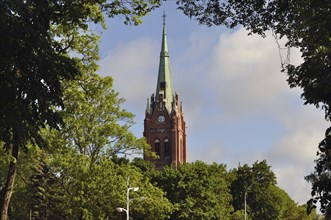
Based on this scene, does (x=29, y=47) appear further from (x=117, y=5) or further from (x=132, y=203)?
(x=132, y=203)

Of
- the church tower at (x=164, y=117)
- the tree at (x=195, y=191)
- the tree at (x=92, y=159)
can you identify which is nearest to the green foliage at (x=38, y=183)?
the tree at (x=92, y=159)

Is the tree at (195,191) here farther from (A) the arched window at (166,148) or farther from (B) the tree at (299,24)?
(A) the arched window at (166,148)

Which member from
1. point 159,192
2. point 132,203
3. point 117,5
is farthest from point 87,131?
point 117,5

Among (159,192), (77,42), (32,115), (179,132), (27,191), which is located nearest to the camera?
(32,115)

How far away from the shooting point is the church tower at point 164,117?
122 metres

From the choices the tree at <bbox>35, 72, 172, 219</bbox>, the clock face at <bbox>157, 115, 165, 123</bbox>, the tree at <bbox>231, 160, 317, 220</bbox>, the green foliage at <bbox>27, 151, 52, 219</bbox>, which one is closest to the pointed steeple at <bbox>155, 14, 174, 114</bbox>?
the clock face at <bbox>157, 115, 165, 123</bbox>

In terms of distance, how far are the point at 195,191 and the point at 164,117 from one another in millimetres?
71130

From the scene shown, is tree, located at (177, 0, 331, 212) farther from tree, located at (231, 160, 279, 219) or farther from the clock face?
the clock face

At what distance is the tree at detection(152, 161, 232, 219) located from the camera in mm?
51250

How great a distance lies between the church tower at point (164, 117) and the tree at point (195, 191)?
64111 millimetres

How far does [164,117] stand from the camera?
407 ft

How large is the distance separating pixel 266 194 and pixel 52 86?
56.2 m

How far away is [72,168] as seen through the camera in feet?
107

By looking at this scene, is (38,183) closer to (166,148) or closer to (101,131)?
(101,131)
